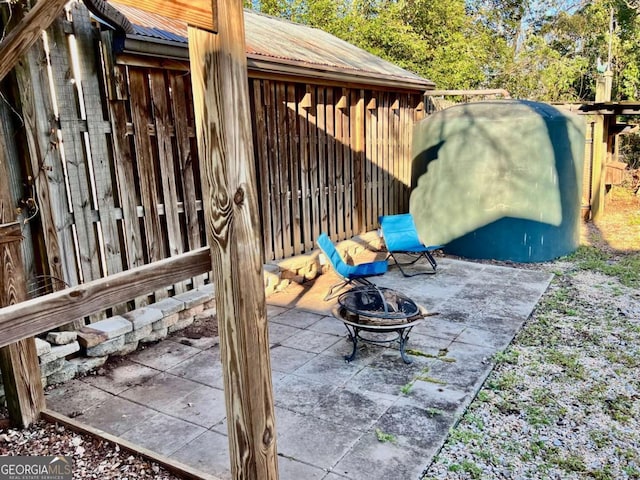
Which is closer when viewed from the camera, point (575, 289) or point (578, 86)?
point (575, 289)

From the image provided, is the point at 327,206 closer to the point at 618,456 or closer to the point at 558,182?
the point at 558,182

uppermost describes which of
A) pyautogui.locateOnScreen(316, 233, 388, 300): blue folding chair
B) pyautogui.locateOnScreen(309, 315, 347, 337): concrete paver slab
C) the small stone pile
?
pyautogui.locateOnScreen(316, 233, 388, 300): blue folding chair

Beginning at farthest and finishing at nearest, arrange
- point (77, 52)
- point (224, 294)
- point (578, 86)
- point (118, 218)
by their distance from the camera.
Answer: point (578, 86) < point (118, 218) < point (77, 52) < point (224, 294)

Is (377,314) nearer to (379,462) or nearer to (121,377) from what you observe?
(379,462)

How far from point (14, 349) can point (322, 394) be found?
76.8 inches

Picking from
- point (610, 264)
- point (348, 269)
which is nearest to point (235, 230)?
point (348, 269)

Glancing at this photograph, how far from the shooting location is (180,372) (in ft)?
11.9

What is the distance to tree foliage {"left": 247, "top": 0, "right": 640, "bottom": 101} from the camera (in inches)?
539

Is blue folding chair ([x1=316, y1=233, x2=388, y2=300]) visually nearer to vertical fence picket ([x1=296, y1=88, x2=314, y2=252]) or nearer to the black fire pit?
the black fire pit

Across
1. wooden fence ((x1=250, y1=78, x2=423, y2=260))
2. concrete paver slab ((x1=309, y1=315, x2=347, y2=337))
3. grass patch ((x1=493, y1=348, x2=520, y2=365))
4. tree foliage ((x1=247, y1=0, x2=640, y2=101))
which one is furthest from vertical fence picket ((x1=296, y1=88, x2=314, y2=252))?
tree foliage ((x1=247, y1=0, x2=640, y2=101))

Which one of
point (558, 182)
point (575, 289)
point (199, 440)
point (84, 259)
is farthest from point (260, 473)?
point (558, 182)

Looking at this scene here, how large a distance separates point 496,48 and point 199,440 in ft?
50.9

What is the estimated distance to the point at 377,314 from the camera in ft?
11.9

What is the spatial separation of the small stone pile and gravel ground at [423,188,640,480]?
8.46 ft
